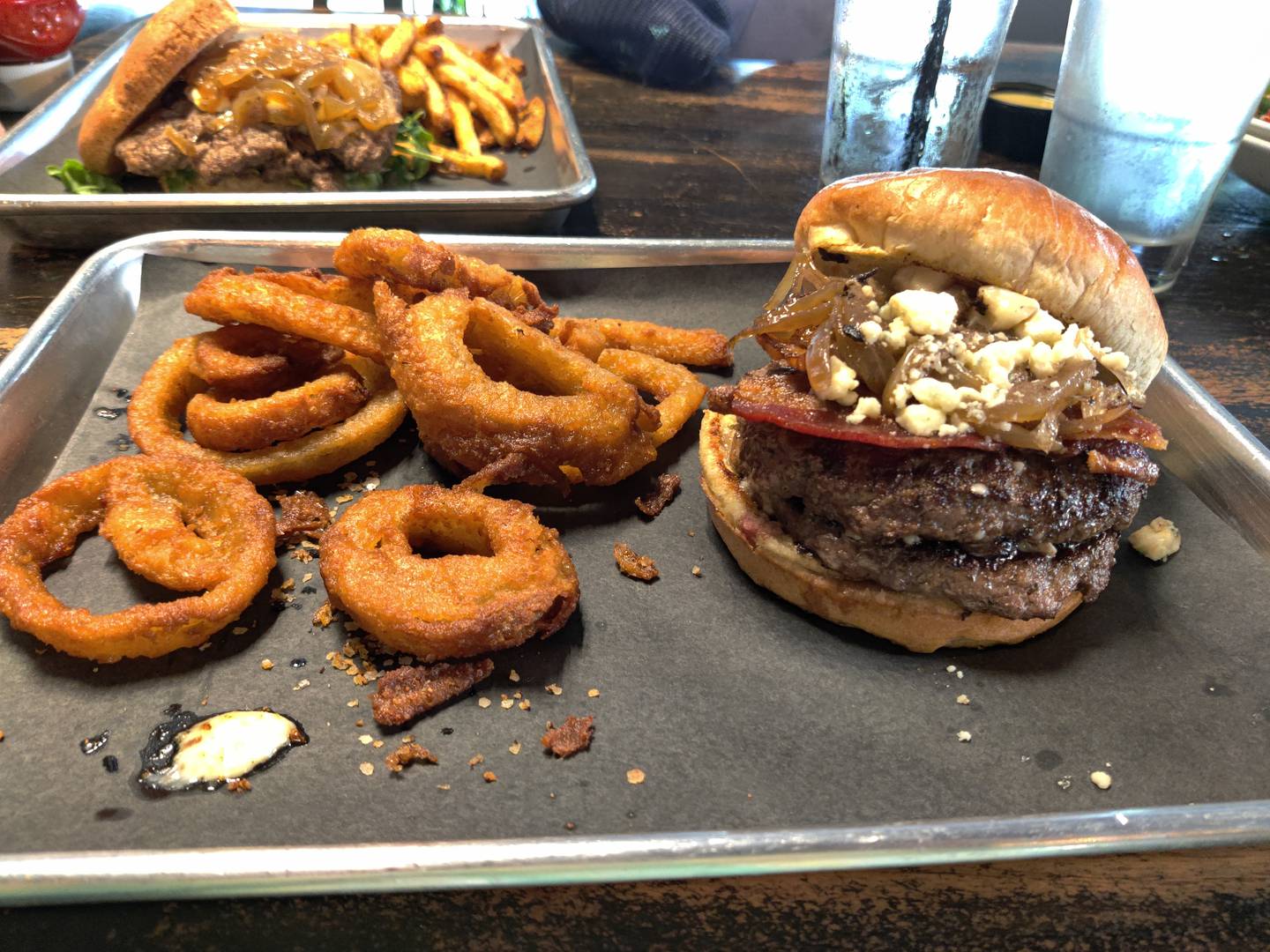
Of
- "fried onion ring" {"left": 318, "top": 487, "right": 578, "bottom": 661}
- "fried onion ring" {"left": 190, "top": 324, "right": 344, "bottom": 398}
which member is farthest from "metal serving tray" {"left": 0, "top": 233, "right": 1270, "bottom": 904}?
"fried onion ring" {"left": 190, "top": 324, "right": 344, "bottom": 398}

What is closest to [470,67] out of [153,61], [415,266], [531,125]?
[531,125]

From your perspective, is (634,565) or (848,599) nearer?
(848,599)

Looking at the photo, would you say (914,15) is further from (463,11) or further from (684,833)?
(463,11)

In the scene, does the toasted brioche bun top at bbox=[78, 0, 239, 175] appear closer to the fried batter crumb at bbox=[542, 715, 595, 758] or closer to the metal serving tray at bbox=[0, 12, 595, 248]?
the metal serving tray at bbox=[0, 12, 595, 248]

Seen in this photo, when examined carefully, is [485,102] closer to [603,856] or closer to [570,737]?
[570,737]

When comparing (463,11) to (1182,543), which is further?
(463,11)

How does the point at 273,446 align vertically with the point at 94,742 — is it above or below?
above

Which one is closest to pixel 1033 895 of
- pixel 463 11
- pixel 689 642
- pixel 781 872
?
pixel 781 872
